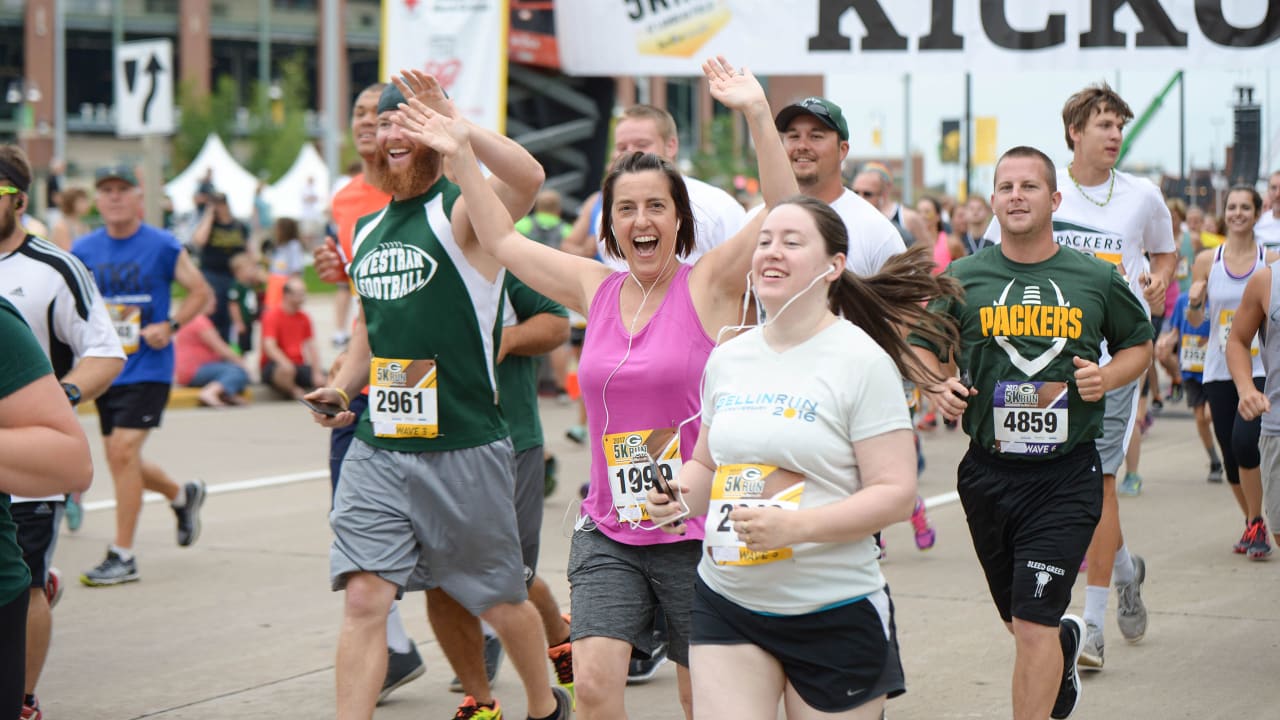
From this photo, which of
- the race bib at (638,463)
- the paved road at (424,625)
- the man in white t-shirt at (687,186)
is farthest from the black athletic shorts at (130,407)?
the race bib at (638,463)

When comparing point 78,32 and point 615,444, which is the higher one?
point 78,32

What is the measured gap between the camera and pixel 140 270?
880cm

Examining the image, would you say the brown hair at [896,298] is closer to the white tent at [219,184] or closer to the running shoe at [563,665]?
the running shoe at [563,665]

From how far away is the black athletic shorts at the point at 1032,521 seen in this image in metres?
4.87

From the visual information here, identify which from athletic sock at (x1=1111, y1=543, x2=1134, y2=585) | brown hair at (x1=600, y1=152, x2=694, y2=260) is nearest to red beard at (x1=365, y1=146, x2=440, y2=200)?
brown hair at (x1=600, y1=152, x2=694, y2=260)

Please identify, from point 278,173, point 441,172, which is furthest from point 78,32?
point 441,172

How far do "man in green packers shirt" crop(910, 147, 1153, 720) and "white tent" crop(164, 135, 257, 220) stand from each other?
3980 centimetres

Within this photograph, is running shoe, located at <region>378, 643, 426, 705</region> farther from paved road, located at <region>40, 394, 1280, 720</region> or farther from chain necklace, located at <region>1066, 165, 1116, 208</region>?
chain necklace, located at <region>1066, 165, 1116, 208</region>

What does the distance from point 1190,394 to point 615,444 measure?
328 inches

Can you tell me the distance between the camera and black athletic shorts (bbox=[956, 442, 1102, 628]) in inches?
192

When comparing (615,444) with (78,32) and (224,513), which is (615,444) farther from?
(78,32)

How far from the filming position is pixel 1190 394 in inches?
455

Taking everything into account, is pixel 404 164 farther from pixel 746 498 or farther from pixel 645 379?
pixel 746 498

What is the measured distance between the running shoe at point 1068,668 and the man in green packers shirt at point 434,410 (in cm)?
165
